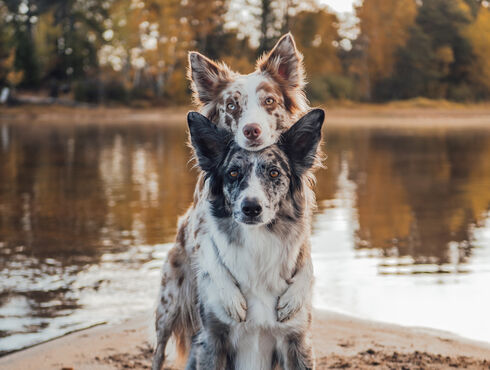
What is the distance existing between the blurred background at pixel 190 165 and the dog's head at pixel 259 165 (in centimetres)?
279

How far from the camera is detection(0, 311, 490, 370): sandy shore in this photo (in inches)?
203

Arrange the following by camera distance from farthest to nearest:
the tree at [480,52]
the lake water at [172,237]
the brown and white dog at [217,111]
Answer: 1. the tree at [480,52]
2. the lake water at [172,237]
3. the brown and white dog at [217,111]

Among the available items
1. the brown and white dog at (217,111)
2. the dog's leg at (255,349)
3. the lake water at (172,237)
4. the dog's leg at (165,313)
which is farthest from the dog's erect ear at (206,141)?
the lake water at (172,237)

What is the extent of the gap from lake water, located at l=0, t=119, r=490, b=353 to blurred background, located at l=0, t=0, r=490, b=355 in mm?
34

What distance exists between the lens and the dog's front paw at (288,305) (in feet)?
12.6

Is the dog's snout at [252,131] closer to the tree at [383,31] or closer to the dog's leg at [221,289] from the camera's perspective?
the dog's leg at [221,289]

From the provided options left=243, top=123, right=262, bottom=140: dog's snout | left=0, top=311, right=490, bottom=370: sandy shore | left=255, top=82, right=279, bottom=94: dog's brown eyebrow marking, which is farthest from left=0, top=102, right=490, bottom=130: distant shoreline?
left=243, top=123, right=262, bottom=140: dog's snout

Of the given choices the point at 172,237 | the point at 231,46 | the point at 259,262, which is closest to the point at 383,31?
the point at 231,46

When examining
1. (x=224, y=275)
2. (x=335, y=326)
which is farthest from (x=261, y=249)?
(x=335, y=326)

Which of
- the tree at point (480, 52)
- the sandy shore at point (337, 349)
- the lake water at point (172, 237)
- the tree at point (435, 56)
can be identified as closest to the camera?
the sandy shore at point (337, 349)

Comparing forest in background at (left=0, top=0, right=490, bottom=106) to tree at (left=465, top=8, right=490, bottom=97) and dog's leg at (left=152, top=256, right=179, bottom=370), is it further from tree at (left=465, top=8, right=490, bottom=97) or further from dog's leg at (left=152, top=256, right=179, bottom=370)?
dog's leg at (left=152, top=256, right=179, bottom=370)

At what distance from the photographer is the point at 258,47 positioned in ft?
167

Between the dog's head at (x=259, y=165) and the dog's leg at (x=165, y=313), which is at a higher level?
the dog's head at (x=259, y=165)

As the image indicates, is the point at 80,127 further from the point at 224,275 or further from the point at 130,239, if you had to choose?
the point at 224,275
